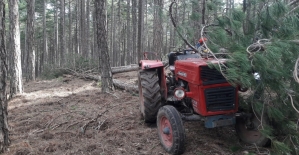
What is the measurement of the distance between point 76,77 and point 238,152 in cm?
1208

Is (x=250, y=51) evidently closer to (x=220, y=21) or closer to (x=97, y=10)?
(x=220, y=21)

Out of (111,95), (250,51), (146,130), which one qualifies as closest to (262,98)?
(250,51)

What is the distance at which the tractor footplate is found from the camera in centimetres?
395

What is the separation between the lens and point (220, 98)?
3.98 m

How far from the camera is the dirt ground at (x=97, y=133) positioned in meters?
4.30

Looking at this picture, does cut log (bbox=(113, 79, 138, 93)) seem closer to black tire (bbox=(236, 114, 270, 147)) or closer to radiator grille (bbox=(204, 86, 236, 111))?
black tire (bbox=(236, 114, 270, 147))

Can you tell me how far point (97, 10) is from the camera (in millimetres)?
8727

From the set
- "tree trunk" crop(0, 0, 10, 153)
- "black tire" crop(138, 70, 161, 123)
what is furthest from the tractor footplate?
"tree trunk" crop(0, 0, 10, 153)

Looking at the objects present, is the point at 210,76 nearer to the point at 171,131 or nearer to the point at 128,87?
the point at 171,131

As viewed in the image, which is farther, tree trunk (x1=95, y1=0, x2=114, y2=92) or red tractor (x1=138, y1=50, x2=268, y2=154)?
tree trunk (x1=95, y1=0, x2=114, y2=92)

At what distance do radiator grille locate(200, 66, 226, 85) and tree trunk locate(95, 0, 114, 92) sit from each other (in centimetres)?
546

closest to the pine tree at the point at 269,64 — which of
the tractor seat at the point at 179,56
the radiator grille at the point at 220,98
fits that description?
the radiator grille at the point at 220,98

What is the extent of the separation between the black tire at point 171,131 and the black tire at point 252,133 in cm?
116

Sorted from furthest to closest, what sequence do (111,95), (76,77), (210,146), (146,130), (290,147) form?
1. (76,77)
2. (111,95)
3. (146,130)
4. (210,146)
5. (290,147)
